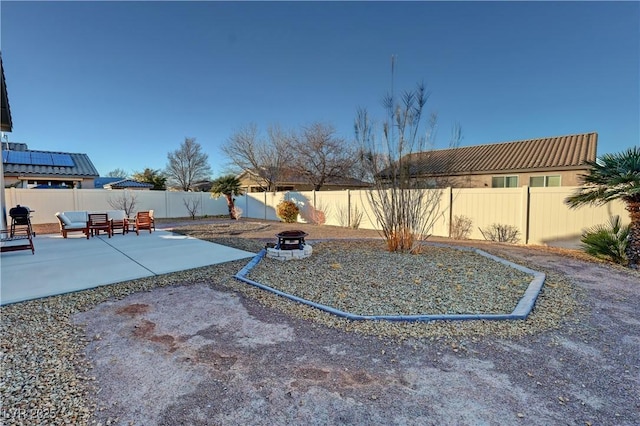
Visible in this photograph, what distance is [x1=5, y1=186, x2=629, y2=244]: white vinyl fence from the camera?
291 inches

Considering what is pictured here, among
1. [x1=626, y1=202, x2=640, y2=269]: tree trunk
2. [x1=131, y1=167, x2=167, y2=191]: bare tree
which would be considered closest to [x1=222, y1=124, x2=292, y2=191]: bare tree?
[x1=131, y1=167, x2=167, y2=191]: bare tree

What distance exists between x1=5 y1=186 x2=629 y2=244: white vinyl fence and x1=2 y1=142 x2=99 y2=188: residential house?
281 cm

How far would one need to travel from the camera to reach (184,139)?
3019 centimetres

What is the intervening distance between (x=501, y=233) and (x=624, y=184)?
3.47m

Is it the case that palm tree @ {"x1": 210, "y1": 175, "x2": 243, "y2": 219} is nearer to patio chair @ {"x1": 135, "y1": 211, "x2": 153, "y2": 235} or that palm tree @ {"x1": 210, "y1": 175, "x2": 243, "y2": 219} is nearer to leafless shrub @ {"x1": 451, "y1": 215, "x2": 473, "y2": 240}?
patio chair @ {"x1": 135, "y1": 211, "x2": 153, "y2": 235}

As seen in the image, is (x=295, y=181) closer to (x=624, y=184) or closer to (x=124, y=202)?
(x=124, y=202)

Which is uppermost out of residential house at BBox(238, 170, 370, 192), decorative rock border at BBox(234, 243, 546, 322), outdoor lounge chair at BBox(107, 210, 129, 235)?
residential house at BBox(238, 170, 370, 192)

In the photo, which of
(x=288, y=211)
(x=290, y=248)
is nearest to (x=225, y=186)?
(x=288, y=211)

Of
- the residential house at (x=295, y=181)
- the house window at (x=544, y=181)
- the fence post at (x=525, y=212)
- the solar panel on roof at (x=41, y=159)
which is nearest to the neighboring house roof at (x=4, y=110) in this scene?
the solar panel on roof at (x=41, y=159)

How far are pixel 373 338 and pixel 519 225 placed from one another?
24.4 feet

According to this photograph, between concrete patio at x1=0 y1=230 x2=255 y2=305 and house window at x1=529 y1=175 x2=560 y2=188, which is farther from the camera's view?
house window at x1=529 y1=175 x2=560 y2=188

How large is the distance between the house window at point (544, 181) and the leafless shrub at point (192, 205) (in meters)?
17.5

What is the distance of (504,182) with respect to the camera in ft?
43.2

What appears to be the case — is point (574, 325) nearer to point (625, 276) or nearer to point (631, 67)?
point (625, 276)
